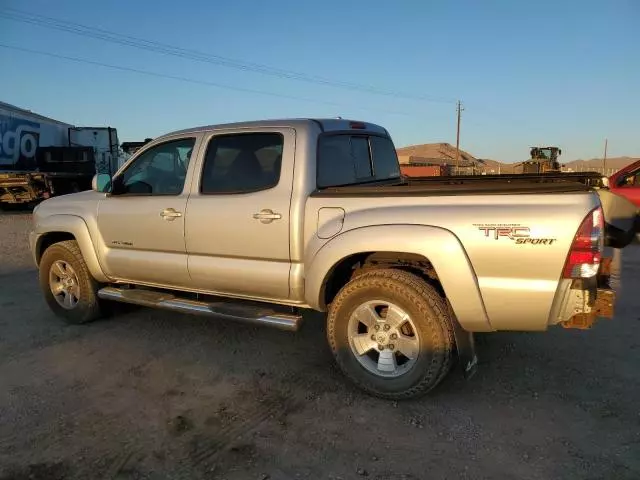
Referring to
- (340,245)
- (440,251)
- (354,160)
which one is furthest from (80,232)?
(440,251)

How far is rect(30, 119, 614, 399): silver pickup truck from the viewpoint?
3.06 metres

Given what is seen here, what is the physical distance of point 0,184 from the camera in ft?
55.1

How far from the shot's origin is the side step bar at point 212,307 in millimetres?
3910

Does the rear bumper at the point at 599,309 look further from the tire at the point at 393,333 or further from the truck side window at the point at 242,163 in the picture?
the truck side window at the point at 242,163

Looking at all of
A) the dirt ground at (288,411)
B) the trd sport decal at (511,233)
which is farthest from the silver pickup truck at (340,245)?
the dirt ground at (288,411)

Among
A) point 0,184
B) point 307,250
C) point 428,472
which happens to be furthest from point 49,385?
point 0,184

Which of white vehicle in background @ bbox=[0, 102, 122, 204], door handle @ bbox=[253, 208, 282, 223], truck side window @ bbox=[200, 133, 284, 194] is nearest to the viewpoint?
door handle @ bbox=[253, 208, 282, 223]

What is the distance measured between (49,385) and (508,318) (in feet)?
10.8

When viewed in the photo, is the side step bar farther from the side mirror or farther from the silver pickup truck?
the side mirror

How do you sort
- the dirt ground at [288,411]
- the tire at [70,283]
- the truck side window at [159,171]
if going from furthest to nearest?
the tire at [70,283] → the truck side window at [159,171] → the dirt ground at [288,411]

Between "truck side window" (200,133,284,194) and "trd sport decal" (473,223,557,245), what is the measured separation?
161cm

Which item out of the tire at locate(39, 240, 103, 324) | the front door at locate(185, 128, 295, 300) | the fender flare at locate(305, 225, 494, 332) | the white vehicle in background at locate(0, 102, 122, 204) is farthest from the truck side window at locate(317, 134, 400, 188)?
the white vehicle in background at locate(0, 102, 122, 204)

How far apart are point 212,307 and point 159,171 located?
145cm

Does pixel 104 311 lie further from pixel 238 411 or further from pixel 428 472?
pixel 428 472
